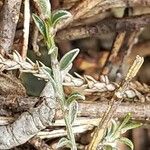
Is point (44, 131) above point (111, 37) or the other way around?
the other way around

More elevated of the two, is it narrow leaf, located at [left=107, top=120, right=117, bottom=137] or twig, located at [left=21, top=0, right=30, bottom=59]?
twig, located at [left=21, top=0, right=30, bottom=59]

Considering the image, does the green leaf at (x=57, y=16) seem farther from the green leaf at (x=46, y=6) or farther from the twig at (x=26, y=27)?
the twig at (x=26, y=27)

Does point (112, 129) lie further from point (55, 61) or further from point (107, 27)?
point (107, 27)

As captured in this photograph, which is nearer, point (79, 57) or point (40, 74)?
point (40, 74)

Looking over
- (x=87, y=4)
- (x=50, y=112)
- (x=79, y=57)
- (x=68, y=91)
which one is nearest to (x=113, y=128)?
(x=50, y=112)

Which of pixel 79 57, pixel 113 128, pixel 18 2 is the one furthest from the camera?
pixel 79 57

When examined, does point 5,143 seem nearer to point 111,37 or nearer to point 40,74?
point 40,74

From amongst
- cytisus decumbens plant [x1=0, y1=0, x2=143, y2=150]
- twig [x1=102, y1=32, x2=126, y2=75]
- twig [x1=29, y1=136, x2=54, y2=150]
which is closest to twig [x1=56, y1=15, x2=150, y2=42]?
twig [x1=102, y1=32, x2=126, y2=75]

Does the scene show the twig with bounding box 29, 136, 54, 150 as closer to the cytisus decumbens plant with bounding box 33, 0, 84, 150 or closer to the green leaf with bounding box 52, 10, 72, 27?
the cytisus decumbens plant with bounding box 33, 0, 84, 150

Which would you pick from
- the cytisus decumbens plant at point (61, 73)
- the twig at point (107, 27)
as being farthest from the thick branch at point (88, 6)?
the cytisus decumbens plant at point (61, 73)
